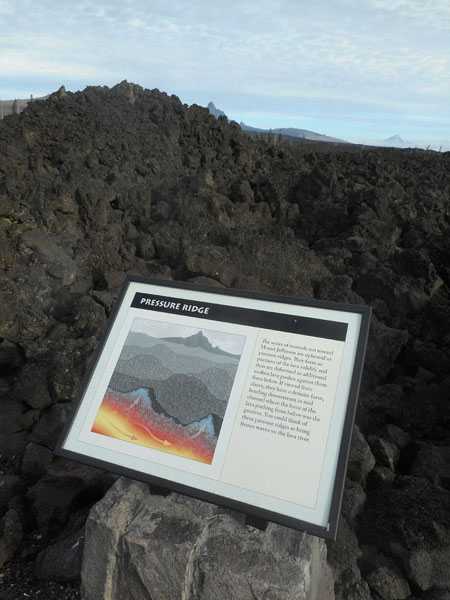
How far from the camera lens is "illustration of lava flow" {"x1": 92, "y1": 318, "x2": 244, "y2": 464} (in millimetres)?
2035

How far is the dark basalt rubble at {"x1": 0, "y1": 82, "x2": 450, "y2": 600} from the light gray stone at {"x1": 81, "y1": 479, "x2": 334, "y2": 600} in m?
0.47

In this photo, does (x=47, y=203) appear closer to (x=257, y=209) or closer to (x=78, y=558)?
(x=257, y=209)

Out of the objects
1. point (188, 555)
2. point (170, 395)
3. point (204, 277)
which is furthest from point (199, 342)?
point (204, 277)

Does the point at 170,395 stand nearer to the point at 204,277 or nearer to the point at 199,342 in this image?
the point at 199,342

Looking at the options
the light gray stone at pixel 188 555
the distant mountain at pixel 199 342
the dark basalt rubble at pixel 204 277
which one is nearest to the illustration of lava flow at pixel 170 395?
the distant mountain at pixel 199 342

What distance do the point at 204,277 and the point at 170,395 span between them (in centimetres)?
287

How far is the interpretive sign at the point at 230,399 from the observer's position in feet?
6.01

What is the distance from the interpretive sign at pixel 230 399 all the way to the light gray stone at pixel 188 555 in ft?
0.70

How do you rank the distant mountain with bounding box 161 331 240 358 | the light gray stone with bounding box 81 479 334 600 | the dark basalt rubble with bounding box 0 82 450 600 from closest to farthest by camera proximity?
the light gray stone with bounding box 81 479 334 600
the distant mountain with bounding box 161 331 240 358
the dark basalt rubble with bounding box 0 82 450 600

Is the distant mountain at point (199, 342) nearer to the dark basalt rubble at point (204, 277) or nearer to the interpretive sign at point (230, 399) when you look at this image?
the interpretive sign at point (230, 399)

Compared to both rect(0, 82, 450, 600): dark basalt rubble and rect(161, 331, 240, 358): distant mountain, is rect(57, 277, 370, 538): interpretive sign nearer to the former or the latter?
rect(161, 331, 240, 358): distant mountain

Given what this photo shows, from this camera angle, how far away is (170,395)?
215cm

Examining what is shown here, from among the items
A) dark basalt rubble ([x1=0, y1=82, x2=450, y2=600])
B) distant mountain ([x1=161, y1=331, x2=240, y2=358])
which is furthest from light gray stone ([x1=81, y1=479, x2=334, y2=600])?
distant mountain ([x1=161, y1=331, x2=240, y2=358])

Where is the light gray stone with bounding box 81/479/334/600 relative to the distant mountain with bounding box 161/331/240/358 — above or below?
below
